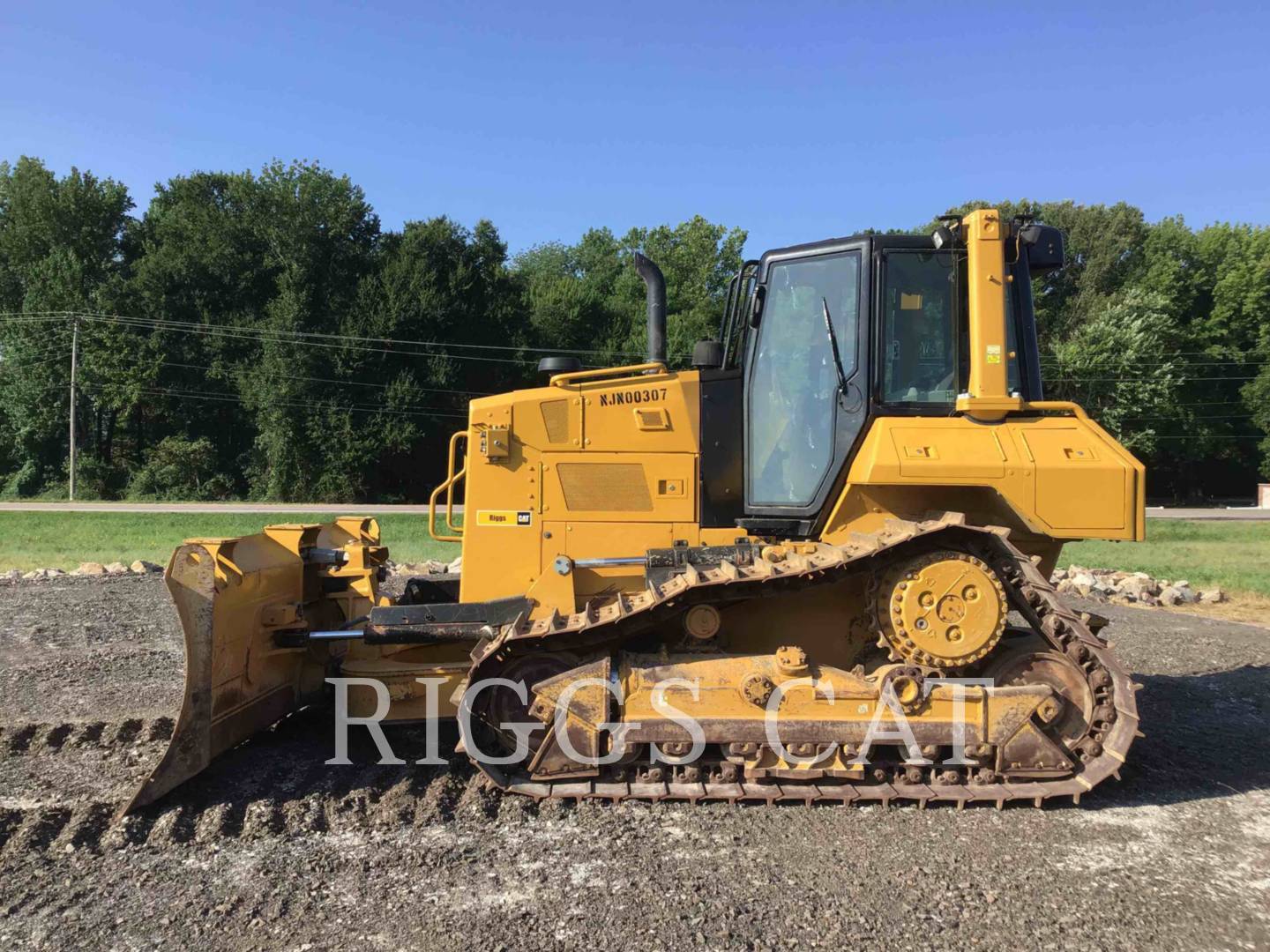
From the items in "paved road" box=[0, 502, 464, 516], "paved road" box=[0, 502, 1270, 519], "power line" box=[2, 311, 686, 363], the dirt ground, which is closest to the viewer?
the dirt ground

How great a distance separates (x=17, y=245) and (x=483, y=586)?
163 feet

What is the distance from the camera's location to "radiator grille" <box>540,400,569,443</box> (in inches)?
222

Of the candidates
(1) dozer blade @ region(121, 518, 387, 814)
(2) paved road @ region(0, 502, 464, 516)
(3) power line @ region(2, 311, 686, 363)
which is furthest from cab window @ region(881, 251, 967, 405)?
(3) power line @ region(2, 311, 686, 363)

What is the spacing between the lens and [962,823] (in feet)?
14.8

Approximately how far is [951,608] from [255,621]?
4.23 metres

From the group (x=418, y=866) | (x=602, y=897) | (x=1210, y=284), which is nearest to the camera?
(x=602, y=897)

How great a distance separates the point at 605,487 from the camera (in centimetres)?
561

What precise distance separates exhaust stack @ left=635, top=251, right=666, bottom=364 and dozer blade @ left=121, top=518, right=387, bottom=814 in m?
2.62

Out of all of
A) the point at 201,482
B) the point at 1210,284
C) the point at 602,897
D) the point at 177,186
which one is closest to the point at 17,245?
the point at 177,186

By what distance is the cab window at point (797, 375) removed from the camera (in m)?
5.26

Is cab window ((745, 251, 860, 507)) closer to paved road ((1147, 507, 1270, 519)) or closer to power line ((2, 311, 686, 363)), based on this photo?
paved road ((1147, 507, 1270, 519))

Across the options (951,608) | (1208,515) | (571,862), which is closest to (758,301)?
(951,608)

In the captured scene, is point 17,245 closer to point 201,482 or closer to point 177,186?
point 177,186

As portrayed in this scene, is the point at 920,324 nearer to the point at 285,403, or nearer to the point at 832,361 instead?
the point at 832,361
